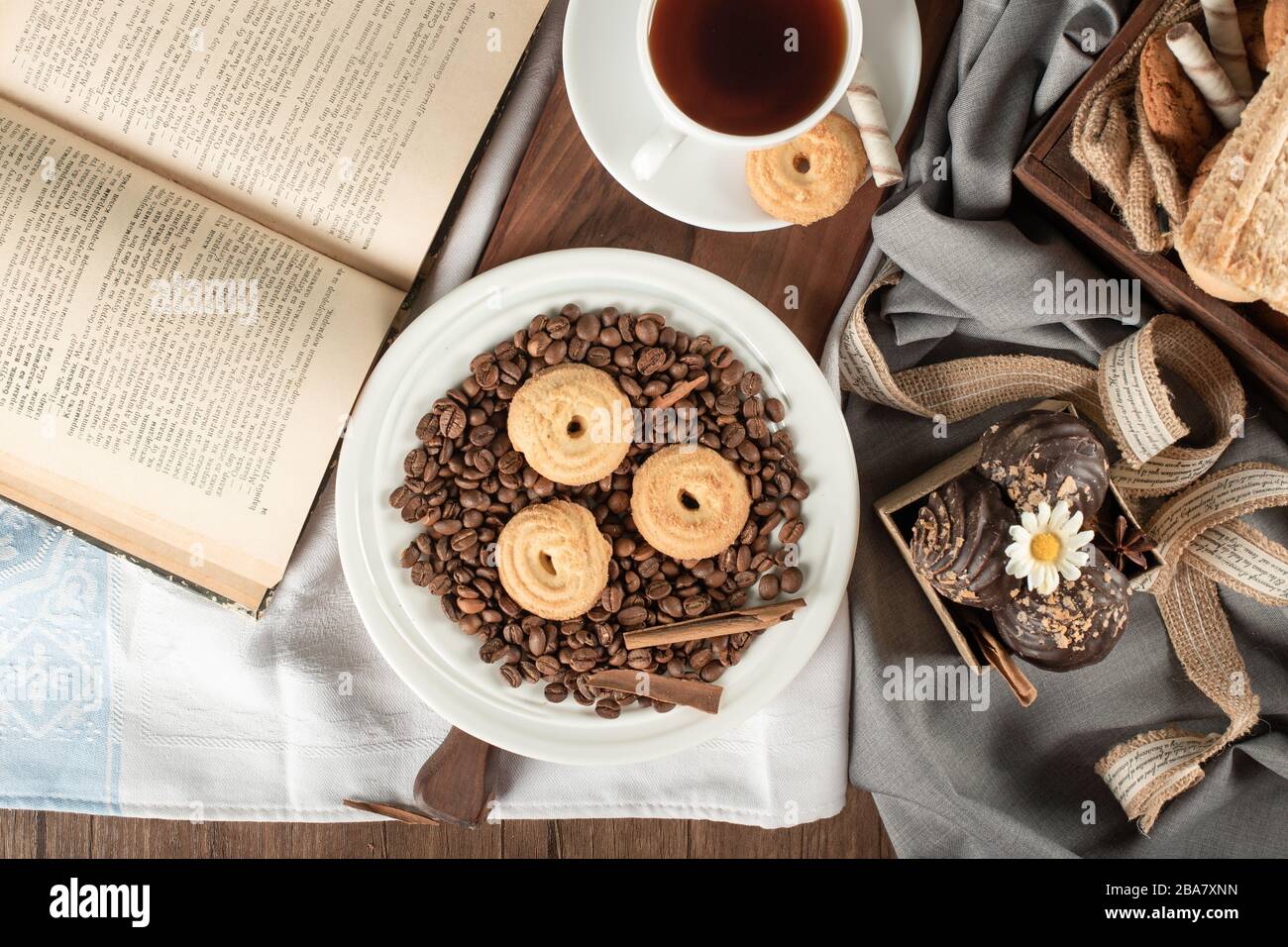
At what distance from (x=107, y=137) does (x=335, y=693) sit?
2.31 feet

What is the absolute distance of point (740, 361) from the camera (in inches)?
40.9

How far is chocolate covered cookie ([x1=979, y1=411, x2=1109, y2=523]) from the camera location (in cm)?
89

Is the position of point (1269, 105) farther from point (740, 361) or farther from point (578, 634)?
point (578, 634)

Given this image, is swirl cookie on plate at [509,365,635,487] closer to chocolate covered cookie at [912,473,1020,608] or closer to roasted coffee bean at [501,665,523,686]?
roasted coffee bean at [501,665,523,686]

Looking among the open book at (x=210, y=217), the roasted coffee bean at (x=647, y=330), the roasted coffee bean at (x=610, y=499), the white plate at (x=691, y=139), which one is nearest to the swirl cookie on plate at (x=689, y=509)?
the roasted coffee bean at (x=610, y=499)

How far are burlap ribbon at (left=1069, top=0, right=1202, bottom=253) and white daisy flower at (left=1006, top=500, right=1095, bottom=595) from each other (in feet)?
0.86

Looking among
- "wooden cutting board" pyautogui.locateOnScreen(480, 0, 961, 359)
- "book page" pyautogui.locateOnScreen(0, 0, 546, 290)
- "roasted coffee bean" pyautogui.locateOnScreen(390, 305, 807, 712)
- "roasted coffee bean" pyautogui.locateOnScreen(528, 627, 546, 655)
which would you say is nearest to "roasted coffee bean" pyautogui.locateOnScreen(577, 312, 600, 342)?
"roasted coffee bean" pyautogui.locateOnScreen(390, 305, 807, 712)

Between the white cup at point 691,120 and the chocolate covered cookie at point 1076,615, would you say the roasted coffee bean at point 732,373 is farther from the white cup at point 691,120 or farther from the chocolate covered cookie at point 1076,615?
the chocolate covered cookie at point 1076,615

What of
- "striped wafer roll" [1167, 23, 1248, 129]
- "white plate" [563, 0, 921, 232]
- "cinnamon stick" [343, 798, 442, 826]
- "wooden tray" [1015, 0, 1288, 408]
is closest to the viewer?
"striped wafer roll" [1167, 23, 1248, 129]

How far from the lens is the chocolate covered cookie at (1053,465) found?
2.93ft

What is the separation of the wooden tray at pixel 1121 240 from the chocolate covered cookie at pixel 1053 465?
0.16 meters

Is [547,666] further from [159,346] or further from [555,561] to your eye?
[159,346]

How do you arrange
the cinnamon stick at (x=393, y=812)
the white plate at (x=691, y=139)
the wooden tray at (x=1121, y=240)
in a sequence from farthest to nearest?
the cinnamon stick at (x=393, y=812) < the white plate at (x=691, y=139) < the wooden tray at (x=1121, y=240)

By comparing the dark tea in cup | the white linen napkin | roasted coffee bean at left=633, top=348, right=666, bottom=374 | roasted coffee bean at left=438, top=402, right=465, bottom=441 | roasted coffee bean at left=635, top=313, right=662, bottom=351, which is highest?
the dark tea in cup
